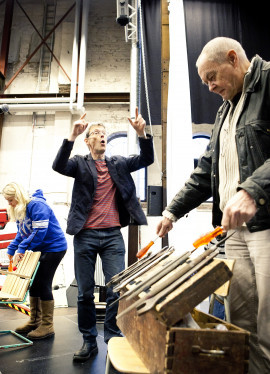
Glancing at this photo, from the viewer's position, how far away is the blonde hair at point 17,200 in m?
3.12

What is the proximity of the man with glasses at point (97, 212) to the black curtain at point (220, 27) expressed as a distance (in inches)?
153

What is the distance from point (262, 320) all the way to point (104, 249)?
4.77 ft

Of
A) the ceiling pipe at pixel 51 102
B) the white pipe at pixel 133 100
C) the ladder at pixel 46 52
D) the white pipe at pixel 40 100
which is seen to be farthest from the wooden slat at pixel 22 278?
the ladder at pixel 46 52

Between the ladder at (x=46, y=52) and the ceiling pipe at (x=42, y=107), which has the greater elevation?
the ladder at (x=46, y=52)

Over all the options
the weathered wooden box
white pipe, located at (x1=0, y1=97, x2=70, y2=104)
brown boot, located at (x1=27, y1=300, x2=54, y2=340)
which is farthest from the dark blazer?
white pipe, located at (x1=0, y1=97, x2=70, y2=104)

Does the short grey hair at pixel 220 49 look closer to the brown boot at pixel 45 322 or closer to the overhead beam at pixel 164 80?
the overhead beam at pixel 164 80

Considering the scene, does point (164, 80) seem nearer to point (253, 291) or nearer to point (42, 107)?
point (253, 291)

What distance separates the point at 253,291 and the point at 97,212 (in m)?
1.41

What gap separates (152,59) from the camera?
20.2ft

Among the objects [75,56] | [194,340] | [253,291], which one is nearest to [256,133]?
[253,291]

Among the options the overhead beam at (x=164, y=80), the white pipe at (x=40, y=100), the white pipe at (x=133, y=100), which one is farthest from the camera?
the white pipe at (x=40, y=100)

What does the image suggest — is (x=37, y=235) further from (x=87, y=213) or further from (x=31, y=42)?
(x=31, y=42)

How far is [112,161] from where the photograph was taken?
8.82 ft

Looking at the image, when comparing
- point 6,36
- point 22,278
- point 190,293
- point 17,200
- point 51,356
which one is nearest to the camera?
point 190,293
